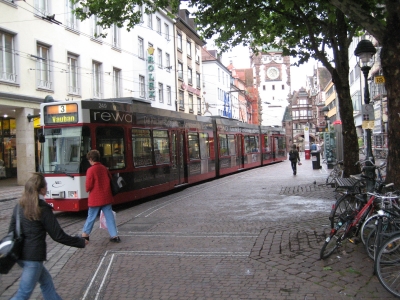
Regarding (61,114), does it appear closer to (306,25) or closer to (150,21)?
(306,25)

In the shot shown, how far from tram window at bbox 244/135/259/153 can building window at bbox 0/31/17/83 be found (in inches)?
567

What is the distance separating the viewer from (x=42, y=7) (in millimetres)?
21203

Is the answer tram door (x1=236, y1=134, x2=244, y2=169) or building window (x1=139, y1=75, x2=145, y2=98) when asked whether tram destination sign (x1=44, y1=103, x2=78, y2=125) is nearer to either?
tram door (x1=236, y1=134, x2=244, y2=169)

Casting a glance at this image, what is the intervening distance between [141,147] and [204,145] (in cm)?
675

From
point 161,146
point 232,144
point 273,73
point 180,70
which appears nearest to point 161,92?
point 180,70

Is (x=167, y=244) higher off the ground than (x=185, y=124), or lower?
lower

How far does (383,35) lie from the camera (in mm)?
7238

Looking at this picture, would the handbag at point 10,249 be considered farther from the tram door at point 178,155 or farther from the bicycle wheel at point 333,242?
the tram door at point 178,155

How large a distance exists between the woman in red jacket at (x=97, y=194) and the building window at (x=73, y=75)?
16.7 m

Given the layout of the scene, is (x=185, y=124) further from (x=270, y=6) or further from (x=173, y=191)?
(x=270, y=6)

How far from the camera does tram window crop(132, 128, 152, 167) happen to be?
12.4 metres

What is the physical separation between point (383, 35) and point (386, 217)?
343 centimetres

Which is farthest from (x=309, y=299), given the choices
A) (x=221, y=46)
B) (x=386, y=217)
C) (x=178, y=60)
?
(x=178, y=60)

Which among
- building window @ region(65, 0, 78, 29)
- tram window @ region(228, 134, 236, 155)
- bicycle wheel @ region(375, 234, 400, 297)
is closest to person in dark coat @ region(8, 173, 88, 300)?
bicycle wheel @ region(375, 234, 400, 297)
